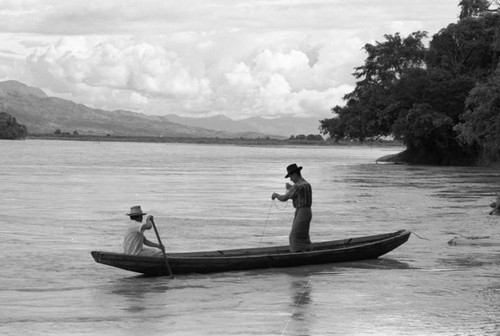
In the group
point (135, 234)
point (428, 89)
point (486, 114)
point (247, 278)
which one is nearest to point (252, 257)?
point (247, 278)

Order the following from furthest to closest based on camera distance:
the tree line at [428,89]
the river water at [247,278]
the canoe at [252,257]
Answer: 1. the tree line at [428,89]
2. the canoe at [252,257]
3. the river water at [247,278]

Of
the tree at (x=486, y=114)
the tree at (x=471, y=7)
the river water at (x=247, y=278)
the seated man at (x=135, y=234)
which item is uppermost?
the tree at (x=471, y=7)

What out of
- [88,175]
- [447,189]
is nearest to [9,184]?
[88,175]

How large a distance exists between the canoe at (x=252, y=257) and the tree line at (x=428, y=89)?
174 ft

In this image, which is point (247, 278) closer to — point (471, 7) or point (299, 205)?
point (299, 205)

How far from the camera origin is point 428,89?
79.1 metres

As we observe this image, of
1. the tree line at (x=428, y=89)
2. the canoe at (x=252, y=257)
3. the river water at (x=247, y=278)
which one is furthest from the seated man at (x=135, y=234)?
the tree line at (x=428, y=89)

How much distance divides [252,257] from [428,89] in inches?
2450

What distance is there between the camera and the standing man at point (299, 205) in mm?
19281

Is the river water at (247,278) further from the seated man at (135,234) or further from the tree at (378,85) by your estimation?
the tree at (378,85)

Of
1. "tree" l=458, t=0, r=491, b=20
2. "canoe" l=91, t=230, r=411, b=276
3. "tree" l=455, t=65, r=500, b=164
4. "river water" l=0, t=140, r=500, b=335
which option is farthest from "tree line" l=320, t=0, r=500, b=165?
"canoe" l=91, t=230, r=411, b=276

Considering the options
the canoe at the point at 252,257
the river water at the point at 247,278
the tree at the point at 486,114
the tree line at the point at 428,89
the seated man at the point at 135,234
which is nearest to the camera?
the river water at the point at 247,278

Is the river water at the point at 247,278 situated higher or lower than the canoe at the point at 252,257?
lower

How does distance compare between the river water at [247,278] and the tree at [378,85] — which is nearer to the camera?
the river water at [247,278]
